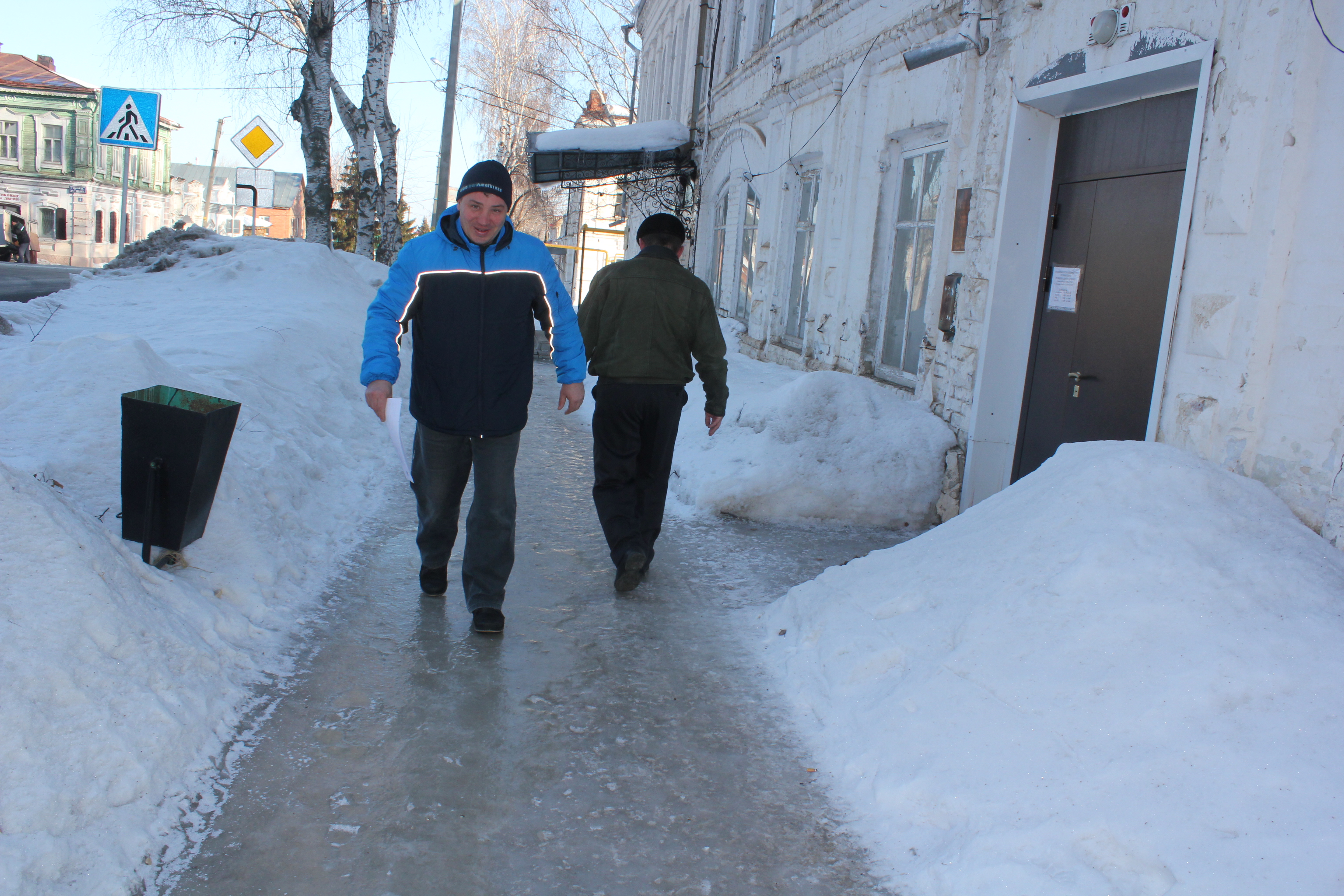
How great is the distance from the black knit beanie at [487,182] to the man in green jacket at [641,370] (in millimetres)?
948

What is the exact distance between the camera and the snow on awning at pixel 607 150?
1498cm

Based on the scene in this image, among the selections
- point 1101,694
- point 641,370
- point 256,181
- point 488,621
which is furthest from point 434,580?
point 256,181

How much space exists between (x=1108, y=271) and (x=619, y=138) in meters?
11.7

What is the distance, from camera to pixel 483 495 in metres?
3.93

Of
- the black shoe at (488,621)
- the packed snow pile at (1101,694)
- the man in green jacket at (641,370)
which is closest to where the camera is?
the packed snow pile at (1101,694)

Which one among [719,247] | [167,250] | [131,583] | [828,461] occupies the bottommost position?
[131,583]

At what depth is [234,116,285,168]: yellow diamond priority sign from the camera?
12461 millimetres

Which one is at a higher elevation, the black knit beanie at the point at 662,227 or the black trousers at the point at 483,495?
the black knit beanie at the point at 662,227

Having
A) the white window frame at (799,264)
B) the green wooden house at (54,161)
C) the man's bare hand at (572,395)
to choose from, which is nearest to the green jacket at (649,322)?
the man's bare hand at (572,395)

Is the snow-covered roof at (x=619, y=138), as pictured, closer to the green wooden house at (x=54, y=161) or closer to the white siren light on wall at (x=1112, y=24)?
the white siren light on wall at (x=1112, y=24)

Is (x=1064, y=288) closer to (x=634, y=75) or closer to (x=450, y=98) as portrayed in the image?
(x=450, y=98)

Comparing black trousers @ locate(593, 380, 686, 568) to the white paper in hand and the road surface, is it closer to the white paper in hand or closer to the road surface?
the white paper in hand

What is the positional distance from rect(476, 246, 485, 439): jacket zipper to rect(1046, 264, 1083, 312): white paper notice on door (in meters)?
3.50

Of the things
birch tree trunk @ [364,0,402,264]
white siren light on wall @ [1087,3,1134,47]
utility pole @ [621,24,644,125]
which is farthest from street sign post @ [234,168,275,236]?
utility pole @ [621,24,644,125]
